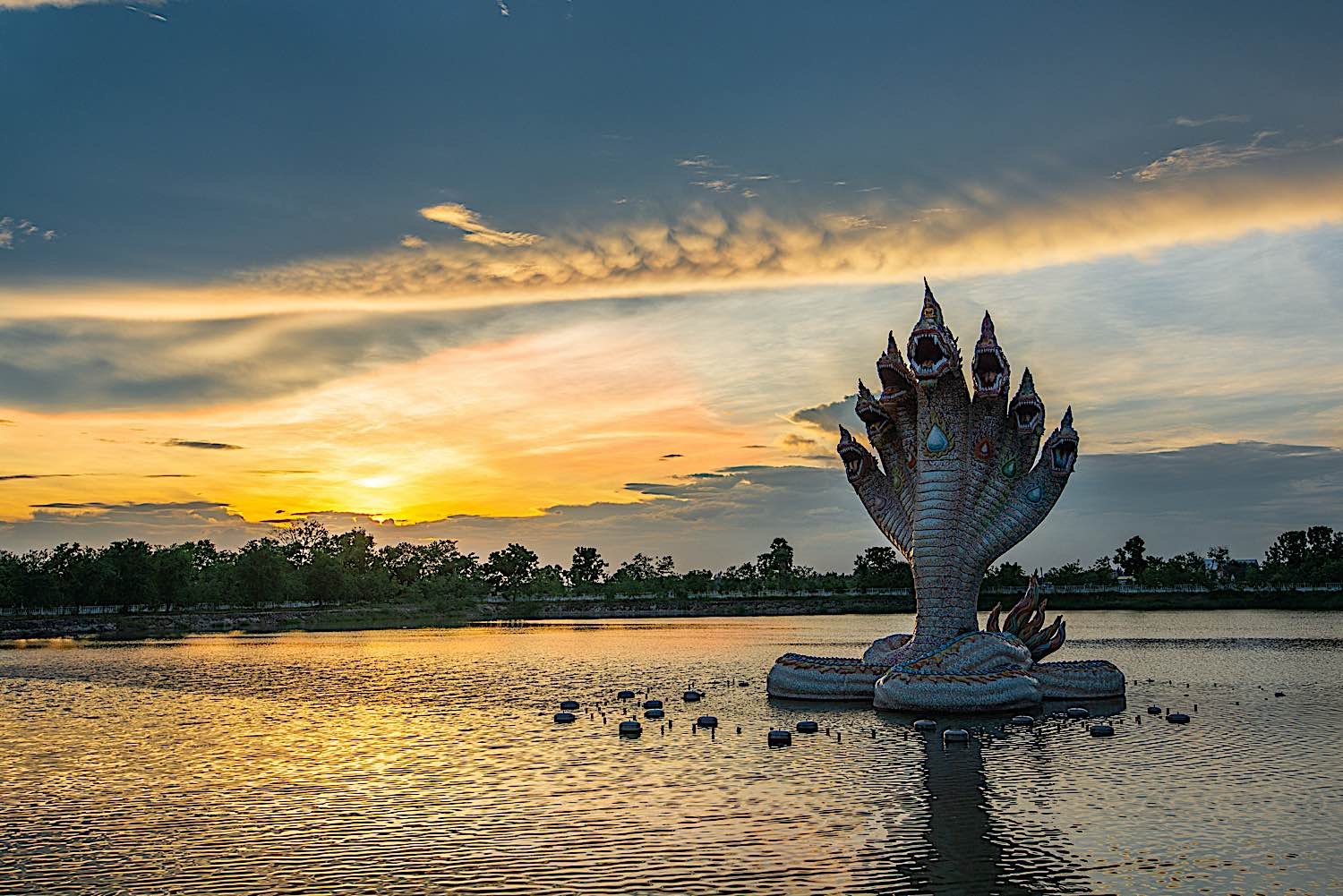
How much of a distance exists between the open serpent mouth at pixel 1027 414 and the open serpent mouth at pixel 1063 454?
1188 mm

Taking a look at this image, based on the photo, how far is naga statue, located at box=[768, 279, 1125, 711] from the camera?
41.6 metres

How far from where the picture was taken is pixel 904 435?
45906 mm

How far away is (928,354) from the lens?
43.6 metres

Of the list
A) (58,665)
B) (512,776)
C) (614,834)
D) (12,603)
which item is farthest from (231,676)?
(12,603)

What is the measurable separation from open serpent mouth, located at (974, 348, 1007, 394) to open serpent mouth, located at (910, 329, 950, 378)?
2041 millimetres

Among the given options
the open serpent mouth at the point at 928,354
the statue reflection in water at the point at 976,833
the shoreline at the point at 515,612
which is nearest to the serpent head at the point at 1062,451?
the open serpent mouth at the point at 928,354

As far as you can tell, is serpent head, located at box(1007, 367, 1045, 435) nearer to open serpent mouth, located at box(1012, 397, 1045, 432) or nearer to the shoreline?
open serpent mouth, located at box(1012, 397, 1045, 432)

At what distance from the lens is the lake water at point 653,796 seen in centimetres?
2205

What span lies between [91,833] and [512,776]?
10419 mm

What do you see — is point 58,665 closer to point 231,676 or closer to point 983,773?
point 231,676

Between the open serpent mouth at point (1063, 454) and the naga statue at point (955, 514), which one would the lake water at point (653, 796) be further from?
the open serpent mouth at point (1063, 454)

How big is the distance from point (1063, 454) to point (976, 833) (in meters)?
23.3

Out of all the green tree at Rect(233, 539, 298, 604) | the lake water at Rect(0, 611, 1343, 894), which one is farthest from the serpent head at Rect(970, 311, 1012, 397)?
the green tree at Rect(233, 539, 298, 604)

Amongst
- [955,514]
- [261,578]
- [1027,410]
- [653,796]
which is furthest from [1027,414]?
[261,578]
